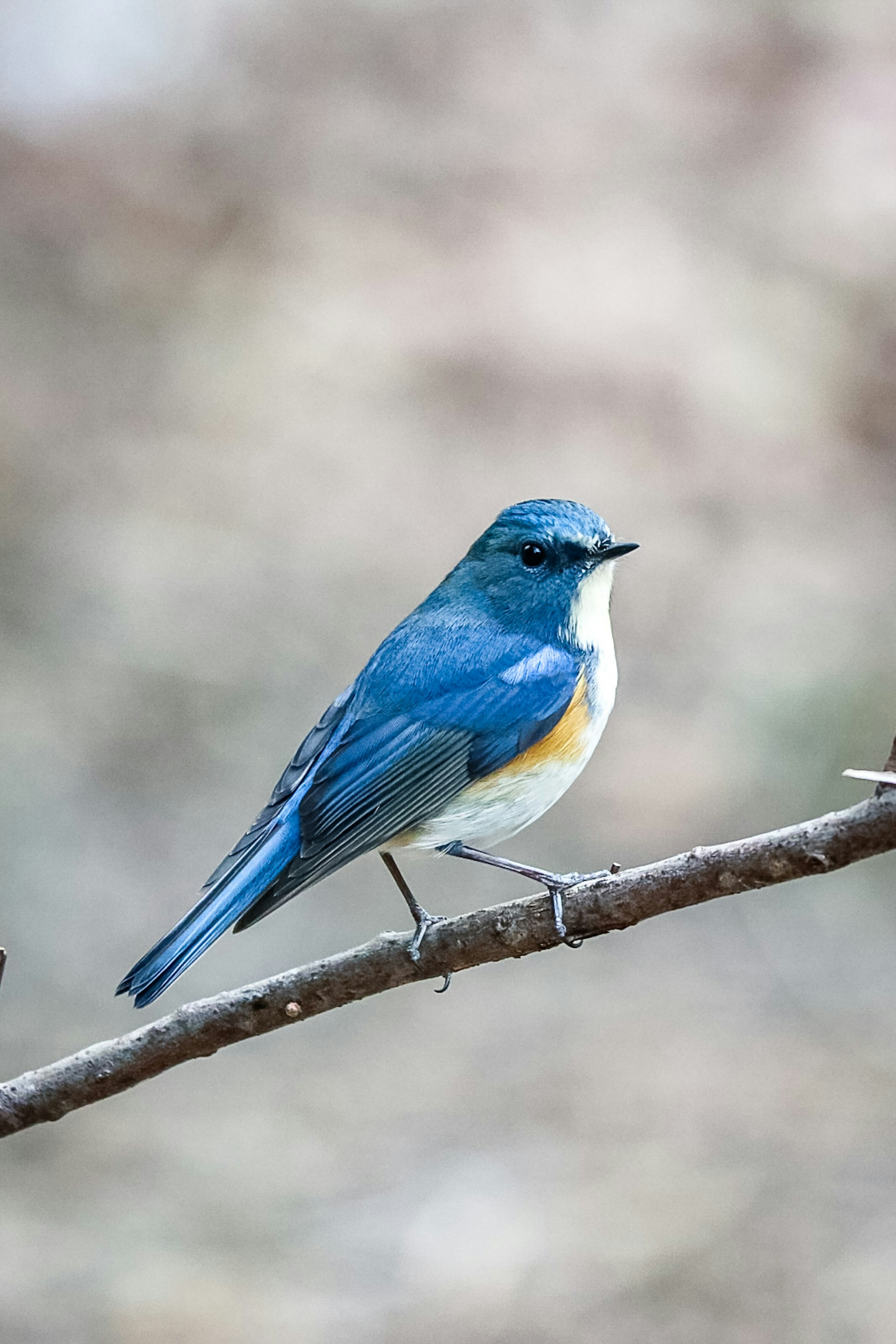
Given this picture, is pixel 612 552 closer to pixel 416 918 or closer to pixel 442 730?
pixel 442 730

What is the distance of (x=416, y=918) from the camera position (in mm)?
Result: 2215

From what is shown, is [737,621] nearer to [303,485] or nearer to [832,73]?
[303,485]

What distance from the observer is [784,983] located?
5.55m

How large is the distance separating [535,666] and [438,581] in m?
4.59

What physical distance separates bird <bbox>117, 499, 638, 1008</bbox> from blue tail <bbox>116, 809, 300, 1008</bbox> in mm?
14

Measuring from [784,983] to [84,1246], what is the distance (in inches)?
113

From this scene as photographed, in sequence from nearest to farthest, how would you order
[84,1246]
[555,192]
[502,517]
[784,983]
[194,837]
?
[502,517]
[84,1246]
[784,983]
[194,837]
[555,192]

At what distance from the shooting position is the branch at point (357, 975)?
187cm

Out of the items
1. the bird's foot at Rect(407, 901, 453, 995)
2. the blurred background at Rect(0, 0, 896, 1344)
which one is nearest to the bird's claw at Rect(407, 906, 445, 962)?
the bird's foot at Rect(407, 901, 453, 995)

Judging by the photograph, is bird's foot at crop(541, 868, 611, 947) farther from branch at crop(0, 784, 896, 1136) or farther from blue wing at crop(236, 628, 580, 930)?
blue wing at crop(236, 628, 580, 930)

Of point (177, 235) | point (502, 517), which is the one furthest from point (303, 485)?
point (502, 517)

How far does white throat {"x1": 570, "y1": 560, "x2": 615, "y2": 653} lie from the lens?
2180mm

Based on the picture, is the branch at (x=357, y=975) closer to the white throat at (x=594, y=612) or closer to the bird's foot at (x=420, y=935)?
the bird's foot at (x=420, y=935)

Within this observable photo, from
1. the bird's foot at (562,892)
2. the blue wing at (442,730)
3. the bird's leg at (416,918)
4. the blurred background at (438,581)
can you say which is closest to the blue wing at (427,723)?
the blue wing at (442,730)
